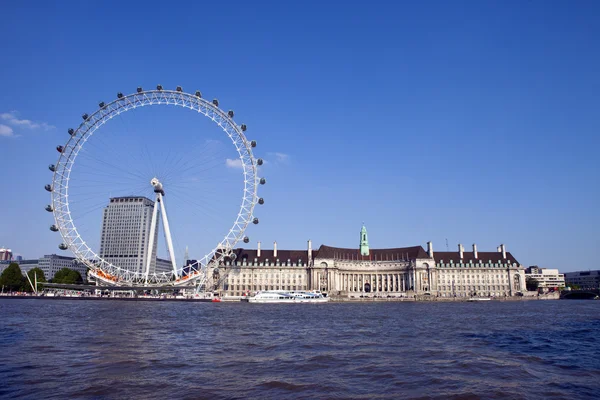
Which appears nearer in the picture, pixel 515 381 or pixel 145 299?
pixel 515 381

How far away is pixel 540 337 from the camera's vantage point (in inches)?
1304

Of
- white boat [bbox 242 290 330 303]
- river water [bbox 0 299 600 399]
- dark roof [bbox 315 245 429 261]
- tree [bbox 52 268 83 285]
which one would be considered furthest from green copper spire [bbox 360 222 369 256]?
river water [bbox 0 299 600 399]

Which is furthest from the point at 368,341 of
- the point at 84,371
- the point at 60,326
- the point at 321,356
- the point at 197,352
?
the point at 60,326

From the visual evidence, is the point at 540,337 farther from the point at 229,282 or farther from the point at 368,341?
the point at 229,282

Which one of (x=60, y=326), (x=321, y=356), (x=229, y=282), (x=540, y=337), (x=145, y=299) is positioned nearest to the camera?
(x=321, y=356)

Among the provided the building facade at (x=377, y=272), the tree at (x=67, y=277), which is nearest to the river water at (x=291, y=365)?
→ the tree at (x=67, y=277)

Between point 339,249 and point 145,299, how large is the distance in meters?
73.4

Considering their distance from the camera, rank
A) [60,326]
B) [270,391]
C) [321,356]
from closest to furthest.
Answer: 1. [270,391]
2. [321,356]
3. [60,326]

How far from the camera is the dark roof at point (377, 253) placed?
5935 inches

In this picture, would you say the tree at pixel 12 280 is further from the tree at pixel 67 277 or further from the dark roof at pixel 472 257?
the dark roof at pixel 472 257

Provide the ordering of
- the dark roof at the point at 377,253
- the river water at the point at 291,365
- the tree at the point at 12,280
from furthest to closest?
the dark roof at the point at 377,253 < the tree at the point at 12,280 < the river water at the point at 291,365

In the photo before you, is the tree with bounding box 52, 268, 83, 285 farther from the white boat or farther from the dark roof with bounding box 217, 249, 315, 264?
the white boat

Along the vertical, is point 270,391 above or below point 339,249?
below

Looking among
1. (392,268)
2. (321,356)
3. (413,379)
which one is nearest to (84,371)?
(321,356)
